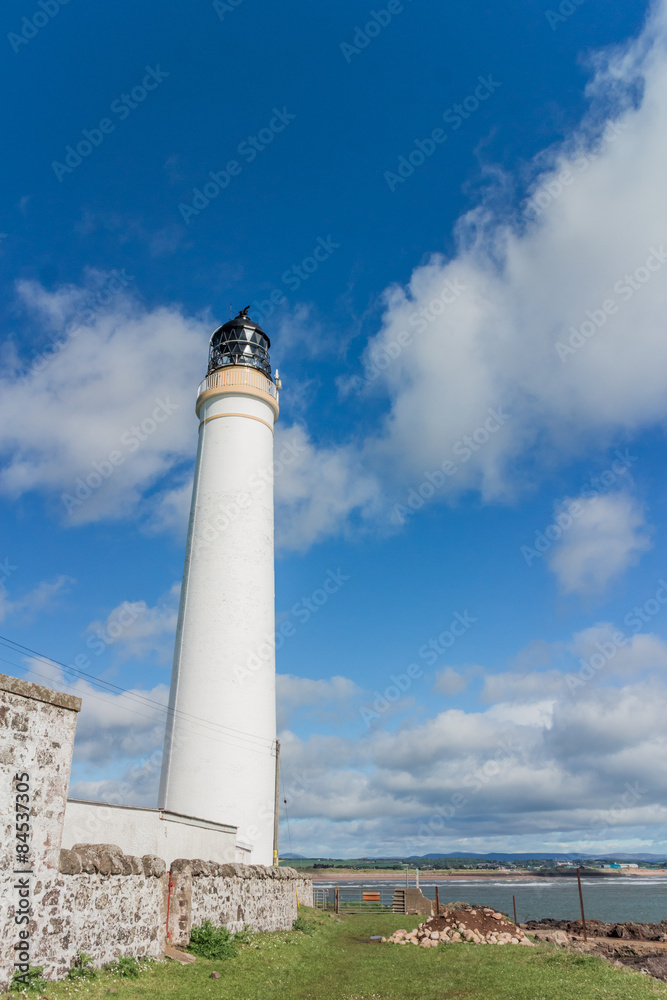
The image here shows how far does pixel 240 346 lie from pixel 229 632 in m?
11.8

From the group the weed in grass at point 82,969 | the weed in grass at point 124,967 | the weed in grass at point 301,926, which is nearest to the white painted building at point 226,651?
the weed in grass at point 301,926

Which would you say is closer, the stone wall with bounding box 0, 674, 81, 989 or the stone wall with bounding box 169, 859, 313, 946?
the stone wall with bounding box 0, 674, 81, 989

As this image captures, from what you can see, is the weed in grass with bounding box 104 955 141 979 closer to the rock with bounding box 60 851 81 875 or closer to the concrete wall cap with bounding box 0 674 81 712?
the rock with bounding box 60 851 81 875

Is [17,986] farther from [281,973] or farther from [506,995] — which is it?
[506,995]

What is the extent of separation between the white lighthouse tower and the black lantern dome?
89 centimetres

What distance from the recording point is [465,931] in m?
19.6

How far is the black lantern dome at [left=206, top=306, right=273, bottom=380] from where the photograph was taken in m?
26.4

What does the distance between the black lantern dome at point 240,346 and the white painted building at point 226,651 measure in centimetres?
105

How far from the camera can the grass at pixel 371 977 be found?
10.5 m

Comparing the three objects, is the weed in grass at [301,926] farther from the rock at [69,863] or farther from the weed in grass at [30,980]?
the weed in grass at [30,980]

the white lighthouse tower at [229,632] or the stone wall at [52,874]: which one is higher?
the white lighthouse tower at [229,632]

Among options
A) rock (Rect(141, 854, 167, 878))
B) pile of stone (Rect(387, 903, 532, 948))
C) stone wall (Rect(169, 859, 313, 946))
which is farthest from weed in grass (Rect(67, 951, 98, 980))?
pile of stone (Rect(387, 903, 532, 948))

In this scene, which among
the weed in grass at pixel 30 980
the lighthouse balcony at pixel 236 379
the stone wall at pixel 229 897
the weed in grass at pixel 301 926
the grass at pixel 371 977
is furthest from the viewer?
the lighthouse balcony at pixel 236 379

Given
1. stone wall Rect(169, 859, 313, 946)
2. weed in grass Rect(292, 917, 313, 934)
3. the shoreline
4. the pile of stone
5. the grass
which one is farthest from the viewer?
the shoreline
